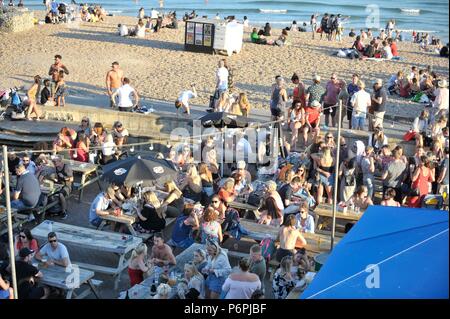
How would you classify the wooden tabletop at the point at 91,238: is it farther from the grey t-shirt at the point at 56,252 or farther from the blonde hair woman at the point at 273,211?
the blonde hair woman at the point at 273,211

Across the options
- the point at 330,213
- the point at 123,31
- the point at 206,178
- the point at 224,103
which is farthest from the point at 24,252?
the point at 123,31

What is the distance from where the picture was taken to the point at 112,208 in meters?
12.4

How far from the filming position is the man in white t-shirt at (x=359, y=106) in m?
15.8

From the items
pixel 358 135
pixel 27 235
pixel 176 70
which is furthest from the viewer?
pixel 176 70

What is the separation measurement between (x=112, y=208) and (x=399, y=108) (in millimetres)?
9366

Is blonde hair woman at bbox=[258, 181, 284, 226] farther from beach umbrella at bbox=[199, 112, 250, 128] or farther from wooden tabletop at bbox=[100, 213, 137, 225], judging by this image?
beach umbrella at bbox=[199, 112, 250, 128]

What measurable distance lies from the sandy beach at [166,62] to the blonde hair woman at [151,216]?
7838mm

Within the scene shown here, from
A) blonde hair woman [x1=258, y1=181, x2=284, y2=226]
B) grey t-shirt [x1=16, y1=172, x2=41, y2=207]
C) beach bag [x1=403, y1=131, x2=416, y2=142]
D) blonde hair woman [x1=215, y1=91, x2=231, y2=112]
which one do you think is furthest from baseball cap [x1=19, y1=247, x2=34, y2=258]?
beach bag [x1=403, y1=131, x2=416, y2=142]

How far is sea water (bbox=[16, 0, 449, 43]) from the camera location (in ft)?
172

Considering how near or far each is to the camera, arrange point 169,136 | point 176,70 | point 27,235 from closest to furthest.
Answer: point 27,235, point 169,136, point 176,70

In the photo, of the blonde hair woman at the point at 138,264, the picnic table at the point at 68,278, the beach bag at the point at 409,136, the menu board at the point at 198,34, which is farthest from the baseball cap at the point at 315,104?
the menu board at the point at 198,34

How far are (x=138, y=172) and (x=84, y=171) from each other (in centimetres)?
149
